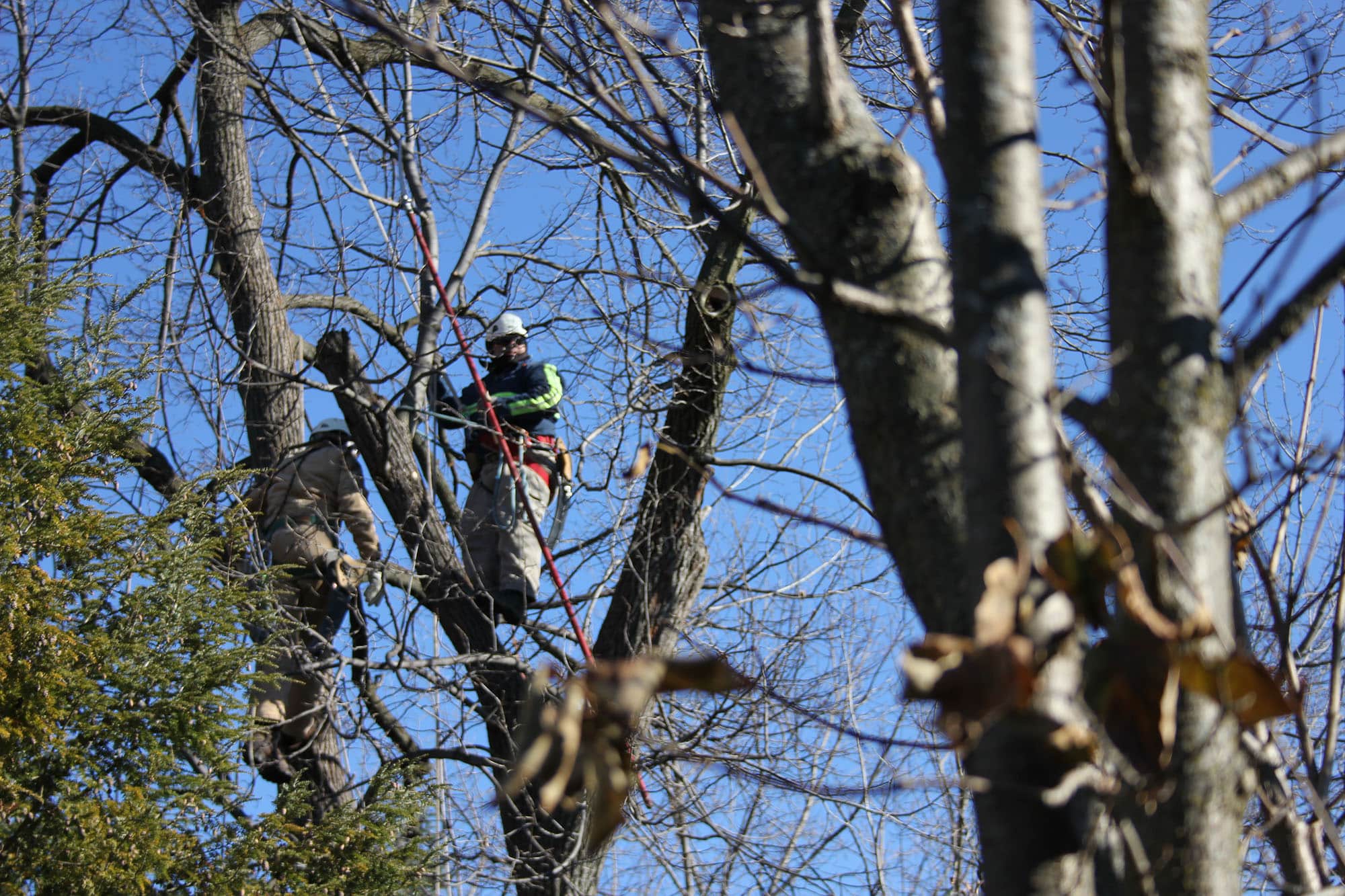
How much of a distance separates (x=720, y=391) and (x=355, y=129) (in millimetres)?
2686

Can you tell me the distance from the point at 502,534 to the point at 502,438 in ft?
1.96

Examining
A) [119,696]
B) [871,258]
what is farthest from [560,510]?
[871,258]

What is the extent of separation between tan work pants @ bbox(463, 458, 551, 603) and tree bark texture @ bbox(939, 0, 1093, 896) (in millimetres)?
4859

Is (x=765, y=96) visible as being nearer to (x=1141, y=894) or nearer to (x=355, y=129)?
(x=1141, y=894)

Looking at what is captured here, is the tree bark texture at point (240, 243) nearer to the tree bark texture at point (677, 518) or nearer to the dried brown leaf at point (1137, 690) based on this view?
the tree bark texture at point (677, 518)

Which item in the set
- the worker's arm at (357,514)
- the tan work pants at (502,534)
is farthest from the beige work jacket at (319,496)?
the tan work pants at (502,534)

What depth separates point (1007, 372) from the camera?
1.51 meters

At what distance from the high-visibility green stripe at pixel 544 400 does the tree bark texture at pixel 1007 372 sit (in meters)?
5.21

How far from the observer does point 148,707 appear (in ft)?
19.9

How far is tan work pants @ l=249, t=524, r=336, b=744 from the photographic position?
21.3 ft

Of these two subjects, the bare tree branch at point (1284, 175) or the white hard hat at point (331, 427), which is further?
the white hard hat at point (331, 427)

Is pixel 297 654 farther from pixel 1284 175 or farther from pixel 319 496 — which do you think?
pixel 1284 175

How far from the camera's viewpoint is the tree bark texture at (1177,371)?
4.91ft

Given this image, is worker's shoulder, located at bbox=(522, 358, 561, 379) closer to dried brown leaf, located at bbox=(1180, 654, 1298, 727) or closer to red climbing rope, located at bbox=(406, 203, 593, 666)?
red climbing rope, located at bbox=(406, 203, 593, 666)
